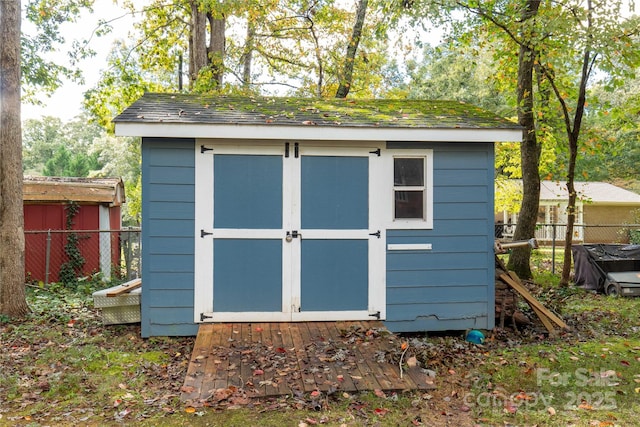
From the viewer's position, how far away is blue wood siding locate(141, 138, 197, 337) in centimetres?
527

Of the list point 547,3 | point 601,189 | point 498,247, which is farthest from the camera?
point 601,189

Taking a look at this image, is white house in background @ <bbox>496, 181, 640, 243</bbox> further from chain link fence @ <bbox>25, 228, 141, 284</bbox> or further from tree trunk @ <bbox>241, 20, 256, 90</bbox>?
chain link fence @ <bbox>25, 228, 141, 284</bbox>

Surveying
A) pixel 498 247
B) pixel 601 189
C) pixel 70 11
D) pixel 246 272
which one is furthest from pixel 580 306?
pixel 601 189

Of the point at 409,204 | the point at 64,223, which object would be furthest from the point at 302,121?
the point at 64,223

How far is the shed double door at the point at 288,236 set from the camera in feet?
17.7

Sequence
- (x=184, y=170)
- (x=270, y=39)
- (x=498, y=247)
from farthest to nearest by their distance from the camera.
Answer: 1. (x=270, y=39)
2. (x=498, y=247)
3. (x=184, y=170)

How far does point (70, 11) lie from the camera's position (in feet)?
43.9

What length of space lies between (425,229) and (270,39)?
1282 centimetres

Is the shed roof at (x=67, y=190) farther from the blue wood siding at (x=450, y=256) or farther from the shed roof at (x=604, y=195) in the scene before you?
the shed roof at (x=604, y=195)

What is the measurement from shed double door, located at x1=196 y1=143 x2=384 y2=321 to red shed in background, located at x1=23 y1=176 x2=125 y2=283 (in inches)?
185

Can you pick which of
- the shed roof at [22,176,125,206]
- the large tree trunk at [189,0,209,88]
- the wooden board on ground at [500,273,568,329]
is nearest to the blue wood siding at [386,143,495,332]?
the wooden board on ground at [500,273,568,329]

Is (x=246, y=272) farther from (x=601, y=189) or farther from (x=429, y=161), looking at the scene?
(x=601, y=189)

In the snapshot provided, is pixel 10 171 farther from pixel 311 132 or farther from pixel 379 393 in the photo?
pixel 379 393

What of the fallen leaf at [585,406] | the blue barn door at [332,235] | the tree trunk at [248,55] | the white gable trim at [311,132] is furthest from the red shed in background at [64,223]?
the fallen leaf at [585,406]
